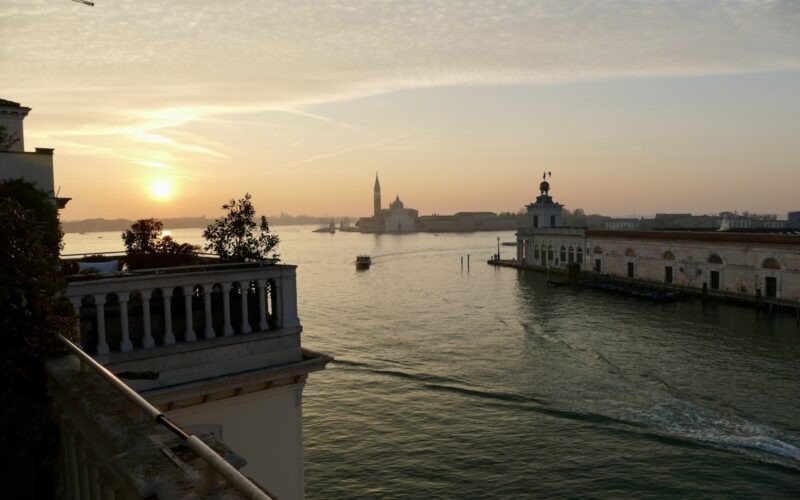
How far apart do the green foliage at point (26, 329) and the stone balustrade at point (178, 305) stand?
2.76 meters

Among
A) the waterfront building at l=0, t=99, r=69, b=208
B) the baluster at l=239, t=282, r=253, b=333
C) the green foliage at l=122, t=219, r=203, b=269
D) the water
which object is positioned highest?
the waterfront building at l=0, t=99, r=69, b=208

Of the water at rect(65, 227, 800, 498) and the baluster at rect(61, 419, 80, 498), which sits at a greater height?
the baluster at rect(61, 419, 80, 498)

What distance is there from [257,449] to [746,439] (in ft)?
57.4

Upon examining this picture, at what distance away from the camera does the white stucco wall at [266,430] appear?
30.3ft

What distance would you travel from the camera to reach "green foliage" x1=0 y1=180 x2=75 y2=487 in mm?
4668

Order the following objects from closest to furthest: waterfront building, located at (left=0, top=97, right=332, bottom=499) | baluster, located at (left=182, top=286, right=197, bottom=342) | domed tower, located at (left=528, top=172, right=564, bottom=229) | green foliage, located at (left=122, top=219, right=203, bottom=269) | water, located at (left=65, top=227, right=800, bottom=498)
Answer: waterfront building, located at (left=0, top=97, right=332, bottom=499), baluster, located at (left=182, top=286, right=197, bottom=342), green foliage, located at (left=122, top=219, right=203, bottom=269), water, located at (left=65, top=227, right=800, bottom=498), domed tower, located at (left=528, top=172, right=564, bottom=229)

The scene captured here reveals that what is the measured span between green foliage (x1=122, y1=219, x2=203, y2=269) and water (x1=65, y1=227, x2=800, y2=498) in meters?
8.37

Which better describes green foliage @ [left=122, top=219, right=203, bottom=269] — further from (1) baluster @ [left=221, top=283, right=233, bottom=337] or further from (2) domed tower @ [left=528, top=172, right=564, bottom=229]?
(2) domed tower @ [left=528, top=172, right=564, bottom=229]

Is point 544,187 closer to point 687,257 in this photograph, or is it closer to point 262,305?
point 687,257

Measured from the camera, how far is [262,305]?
32.3 feet

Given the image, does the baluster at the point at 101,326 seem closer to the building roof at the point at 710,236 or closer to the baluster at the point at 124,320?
the baluster at the point at 124,320

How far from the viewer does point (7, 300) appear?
5.00 meters

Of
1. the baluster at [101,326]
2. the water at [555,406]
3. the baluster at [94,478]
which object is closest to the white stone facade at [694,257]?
the water at [555,406]

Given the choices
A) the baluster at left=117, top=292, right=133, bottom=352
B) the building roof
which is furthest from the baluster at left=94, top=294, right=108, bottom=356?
the building roof
